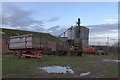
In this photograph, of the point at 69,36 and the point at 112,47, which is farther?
the point at 112,47

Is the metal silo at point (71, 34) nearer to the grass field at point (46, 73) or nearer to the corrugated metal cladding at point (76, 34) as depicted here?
the corrugated metal cladding at point (76, 34)

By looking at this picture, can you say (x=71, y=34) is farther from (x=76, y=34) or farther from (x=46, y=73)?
(x=46, y=73)

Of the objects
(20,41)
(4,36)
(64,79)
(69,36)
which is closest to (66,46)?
(69,36)

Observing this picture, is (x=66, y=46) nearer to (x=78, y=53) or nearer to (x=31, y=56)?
(x=78, y=53)

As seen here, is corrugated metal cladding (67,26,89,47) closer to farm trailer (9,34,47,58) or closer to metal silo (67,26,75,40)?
metal silo (67,26,75,40)

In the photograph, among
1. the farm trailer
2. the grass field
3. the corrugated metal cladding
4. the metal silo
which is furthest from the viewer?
the metal silo

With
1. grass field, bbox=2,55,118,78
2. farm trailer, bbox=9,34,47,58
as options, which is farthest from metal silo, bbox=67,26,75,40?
grass field, bbox=2,55,118,78

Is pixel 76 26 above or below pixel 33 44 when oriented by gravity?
above

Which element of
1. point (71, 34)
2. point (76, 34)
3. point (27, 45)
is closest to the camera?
point (27, 45)

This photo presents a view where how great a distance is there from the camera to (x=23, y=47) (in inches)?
1148

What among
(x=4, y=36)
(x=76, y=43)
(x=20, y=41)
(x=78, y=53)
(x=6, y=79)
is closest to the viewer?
(x=6, y=79)

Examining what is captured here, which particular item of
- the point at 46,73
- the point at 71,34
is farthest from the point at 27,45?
the point at 71,34

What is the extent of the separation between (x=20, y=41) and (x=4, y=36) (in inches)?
918

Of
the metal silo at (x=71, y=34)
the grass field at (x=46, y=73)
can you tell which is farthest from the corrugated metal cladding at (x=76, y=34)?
the grass field at (x=46, y=73)
